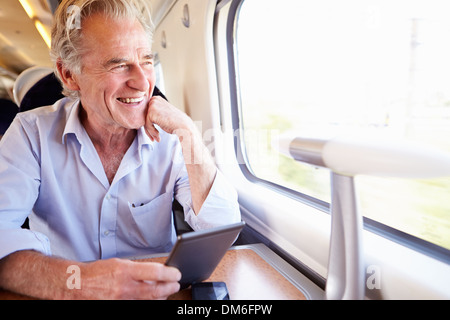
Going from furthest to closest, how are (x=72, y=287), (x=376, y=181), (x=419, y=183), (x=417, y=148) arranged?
(x=376, y=181), (x=419, y=183), (x=72, y=287), (x=417, y=148)

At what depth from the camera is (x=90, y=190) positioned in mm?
1285

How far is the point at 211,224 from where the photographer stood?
1.24m

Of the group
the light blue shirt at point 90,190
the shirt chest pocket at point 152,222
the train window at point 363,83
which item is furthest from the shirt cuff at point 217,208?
the train window at point 363,83

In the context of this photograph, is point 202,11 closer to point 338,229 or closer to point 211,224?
point 211,224

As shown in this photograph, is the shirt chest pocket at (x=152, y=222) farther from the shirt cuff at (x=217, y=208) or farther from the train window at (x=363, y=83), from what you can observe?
the train window at (x=363, y=83)

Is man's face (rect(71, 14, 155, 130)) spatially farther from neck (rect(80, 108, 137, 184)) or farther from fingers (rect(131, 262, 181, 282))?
fingers (rect(131, 262, 181, 282))

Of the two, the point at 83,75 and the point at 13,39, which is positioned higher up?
the point at 13,39

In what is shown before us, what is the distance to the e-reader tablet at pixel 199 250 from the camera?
0.67m

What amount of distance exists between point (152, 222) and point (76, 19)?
894 millimetres

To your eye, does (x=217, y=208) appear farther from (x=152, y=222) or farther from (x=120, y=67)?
(x=120, y=67)

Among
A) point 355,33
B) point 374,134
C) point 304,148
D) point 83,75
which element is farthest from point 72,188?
point 355,33

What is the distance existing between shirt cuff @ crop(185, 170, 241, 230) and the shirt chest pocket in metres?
0.18

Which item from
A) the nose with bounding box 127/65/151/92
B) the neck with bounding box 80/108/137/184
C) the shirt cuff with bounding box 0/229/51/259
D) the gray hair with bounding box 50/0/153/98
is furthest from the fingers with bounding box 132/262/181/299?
the gray hair with bounding box 50/0/153/98

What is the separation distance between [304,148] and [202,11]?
1634mm
